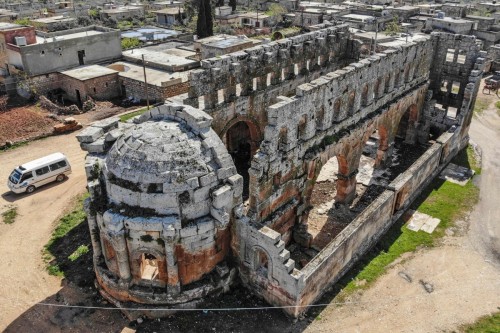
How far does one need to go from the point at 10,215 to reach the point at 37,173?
10.6ft

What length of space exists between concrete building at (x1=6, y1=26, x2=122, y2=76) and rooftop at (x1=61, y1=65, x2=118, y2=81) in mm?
1695

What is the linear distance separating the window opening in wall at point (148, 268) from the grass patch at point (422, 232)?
825 centimetres

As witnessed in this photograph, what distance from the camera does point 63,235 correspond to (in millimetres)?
23156

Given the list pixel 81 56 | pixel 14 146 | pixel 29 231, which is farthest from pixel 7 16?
pixel 29 231

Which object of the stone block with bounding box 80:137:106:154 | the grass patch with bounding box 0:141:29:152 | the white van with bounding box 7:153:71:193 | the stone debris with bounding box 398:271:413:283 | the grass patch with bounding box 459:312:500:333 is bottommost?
the grass patch with bounding box 459:312:500:333

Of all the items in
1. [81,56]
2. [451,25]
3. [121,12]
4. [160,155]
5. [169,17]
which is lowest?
[169,17]

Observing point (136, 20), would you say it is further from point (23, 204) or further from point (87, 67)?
point (23, 204)

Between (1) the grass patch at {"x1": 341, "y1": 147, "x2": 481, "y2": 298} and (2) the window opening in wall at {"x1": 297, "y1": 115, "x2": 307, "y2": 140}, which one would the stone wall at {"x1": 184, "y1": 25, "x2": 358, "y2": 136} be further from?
(1) the grass patch at {"x1": 341, "y1": 147, "x2": 481, "y2": 298}

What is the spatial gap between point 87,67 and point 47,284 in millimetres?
29963

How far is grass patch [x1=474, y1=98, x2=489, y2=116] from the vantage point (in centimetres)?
4058

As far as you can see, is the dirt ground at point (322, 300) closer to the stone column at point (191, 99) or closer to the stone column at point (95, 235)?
the stone column at point (95, 235)

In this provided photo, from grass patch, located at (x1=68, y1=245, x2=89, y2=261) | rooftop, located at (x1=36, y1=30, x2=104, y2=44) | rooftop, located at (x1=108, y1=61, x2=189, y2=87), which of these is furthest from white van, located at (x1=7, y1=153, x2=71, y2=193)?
rooftop, located at (x1=36, y1=30, x2=104, y2=44)

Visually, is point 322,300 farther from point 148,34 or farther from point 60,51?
point 148,34

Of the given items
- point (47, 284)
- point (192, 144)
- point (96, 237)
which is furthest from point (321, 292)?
point (47, 284)
